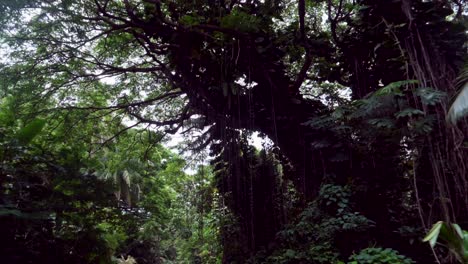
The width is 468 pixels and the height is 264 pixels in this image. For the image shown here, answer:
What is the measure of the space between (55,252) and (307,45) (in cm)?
435

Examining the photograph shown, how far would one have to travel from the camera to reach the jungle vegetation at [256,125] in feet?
13.3

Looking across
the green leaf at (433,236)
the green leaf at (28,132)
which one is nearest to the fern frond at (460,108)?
the green leaf at (433,236)

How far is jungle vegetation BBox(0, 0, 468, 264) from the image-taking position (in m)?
4.06

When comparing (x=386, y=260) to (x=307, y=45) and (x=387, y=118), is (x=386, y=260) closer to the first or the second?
(x=387, y=118)

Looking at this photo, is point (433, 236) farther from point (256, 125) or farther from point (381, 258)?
point (256, 125)

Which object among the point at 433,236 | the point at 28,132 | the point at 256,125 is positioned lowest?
the point at 433,236

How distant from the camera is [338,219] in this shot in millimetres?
4449

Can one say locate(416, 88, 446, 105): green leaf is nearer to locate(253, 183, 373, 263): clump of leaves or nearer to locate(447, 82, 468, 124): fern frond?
locate(447, 82, 468, 124): fern frond

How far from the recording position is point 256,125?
593cm

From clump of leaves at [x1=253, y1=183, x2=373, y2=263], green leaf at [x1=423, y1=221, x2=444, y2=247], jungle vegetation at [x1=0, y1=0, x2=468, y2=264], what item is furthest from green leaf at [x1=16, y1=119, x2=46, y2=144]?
green leaf at [x1=423, y1=221, x2=444, y2=247]

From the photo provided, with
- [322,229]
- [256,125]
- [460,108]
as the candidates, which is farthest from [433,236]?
[256,125]

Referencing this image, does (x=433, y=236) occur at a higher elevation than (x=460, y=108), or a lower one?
lower

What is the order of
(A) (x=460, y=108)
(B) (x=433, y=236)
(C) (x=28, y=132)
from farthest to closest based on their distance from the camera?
(C) (x=28, y=132) → (A) (x=460, y=108) → (B) (x=433, y=236)

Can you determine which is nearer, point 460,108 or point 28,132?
point 460,108
